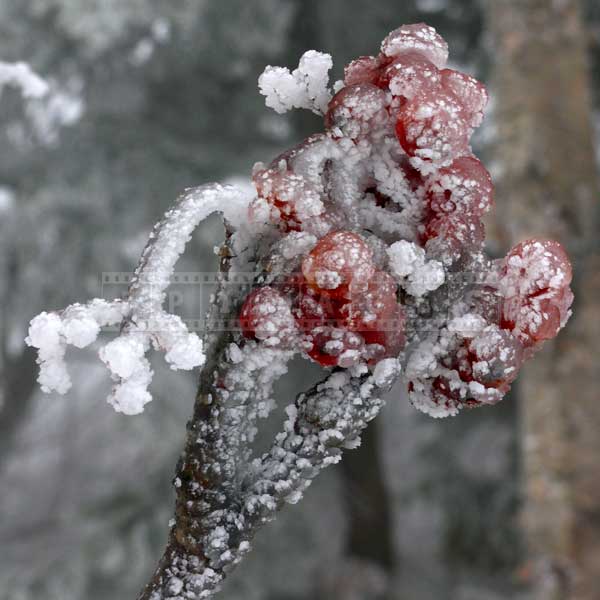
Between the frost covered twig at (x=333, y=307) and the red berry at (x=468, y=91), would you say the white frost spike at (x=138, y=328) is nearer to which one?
the frost covered twig at (x=333, y=307)

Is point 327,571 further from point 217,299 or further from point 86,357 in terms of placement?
point 217,299

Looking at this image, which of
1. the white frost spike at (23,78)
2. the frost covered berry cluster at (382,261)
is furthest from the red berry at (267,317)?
the white frost spike at (23,78)

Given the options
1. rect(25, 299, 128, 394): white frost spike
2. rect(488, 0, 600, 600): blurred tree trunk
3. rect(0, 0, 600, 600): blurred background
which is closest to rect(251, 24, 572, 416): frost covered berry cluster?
rect(25, 299, 128, 394): white frost spike

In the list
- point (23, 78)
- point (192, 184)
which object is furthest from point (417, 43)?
point (192, 184)

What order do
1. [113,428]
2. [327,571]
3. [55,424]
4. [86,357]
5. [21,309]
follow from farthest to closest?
[55,424] → [113,428] → [86,357] → [327,571] → [21,309]

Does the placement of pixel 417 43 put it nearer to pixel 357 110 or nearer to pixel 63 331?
pixel 357 110

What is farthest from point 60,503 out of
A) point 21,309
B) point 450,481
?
point 450,481

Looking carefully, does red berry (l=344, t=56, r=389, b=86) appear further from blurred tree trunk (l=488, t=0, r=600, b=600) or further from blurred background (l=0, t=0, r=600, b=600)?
blurred background (l=0, t=0, r=600, b=600)
